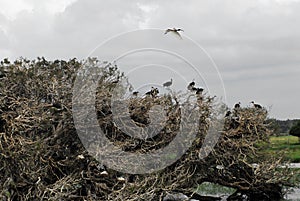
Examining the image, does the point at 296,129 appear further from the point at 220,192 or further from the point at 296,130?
the point at 220,192

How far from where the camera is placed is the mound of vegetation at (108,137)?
7.56m

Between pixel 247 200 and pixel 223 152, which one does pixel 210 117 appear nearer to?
pixel 223 152

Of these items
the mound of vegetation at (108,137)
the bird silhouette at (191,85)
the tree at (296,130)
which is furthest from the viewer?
the tree at (296,130)

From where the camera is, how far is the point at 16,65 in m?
8.59

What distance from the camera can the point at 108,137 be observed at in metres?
8.49

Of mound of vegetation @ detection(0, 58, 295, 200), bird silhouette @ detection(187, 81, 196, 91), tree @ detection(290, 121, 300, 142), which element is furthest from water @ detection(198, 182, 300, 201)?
tree @ detection(290, 121, 300, 142)

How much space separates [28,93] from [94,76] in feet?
3.39

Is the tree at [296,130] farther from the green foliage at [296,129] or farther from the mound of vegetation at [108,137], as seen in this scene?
the mound of vegetation at [108,137]

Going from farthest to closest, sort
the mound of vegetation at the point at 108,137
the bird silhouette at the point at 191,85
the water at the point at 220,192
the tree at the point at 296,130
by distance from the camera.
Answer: the tree at the point at 296,130
the water at the point at 220,192
the bird silhouette at the point at 191,85
the mound of vegetation at the point at 108,137

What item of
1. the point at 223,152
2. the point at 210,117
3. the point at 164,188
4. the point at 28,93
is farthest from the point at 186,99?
the point at 28,93

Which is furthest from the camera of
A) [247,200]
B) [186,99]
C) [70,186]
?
[247,200]

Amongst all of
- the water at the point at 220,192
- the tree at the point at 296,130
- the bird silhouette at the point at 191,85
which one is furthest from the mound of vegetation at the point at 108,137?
the tree at the point at 296,130

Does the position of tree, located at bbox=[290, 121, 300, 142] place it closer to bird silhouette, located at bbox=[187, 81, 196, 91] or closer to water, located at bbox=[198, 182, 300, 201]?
water, located at bbox=[198, 182, 300, 201]

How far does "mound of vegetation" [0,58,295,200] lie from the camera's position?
7562 millimetres
